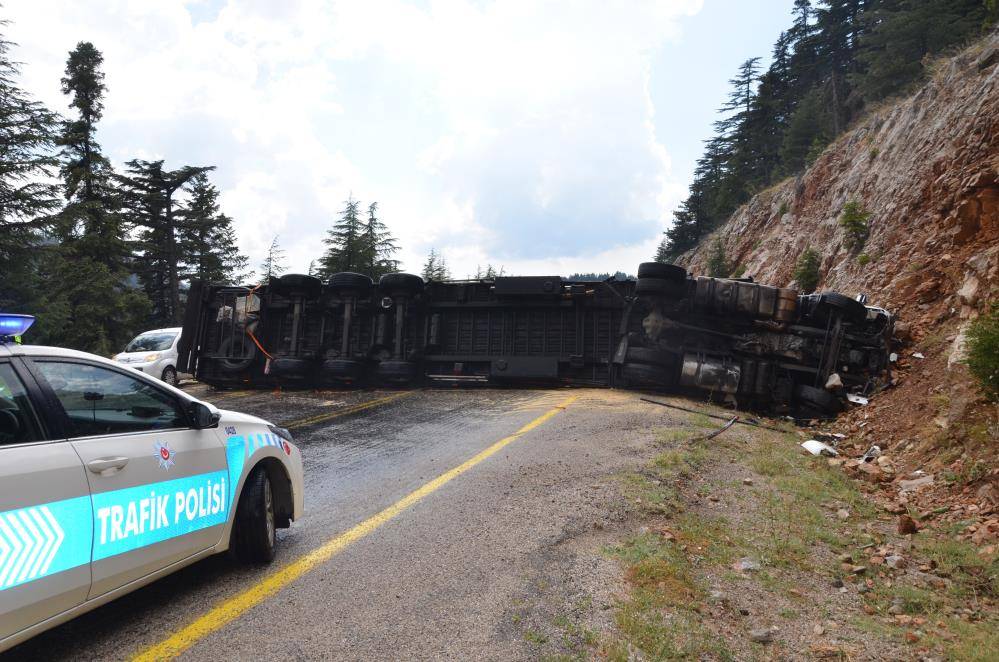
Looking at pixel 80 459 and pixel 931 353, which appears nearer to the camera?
pixel 80 459

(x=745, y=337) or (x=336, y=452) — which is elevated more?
(x=745, y=337)

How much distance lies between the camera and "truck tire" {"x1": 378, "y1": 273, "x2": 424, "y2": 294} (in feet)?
49.2

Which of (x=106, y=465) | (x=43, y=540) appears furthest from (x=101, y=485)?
(x=43, y=540)

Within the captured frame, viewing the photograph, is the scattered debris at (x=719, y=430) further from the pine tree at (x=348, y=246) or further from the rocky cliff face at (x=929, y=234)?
the pine tree at (x=348, y=246)

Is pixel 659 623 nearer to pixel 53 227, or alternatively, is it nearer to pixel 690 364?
pixel 690 364

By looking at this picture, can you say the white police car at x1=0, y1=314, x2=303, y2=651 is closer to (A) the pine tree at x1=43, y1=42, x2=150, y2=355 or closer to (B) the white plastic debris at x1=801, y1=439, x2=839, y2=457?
(B) the white plastic debris at x1=801, y1=439, x2=839, y2=457

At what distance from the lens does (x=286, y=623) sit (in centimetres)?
323

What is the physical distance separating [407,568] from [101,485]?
1924 mm

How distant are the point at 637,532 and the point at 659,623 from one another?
4.57 feet

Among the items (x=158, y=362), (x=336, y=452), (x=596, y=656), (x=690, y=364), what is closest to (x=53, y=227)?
(x=158, y=362)

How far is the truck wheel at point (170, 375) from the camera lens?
641 inches

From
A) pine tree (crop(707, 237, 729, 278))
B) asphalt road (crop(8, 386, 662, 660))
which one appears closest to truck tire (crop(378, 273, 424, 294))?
asphalt road (crop(8, 386, 662, 660))

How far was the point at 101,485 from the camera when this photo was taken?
2.82 metres

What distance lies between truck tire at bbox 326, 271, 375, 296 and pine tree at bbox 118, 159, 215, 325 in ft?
77.9
